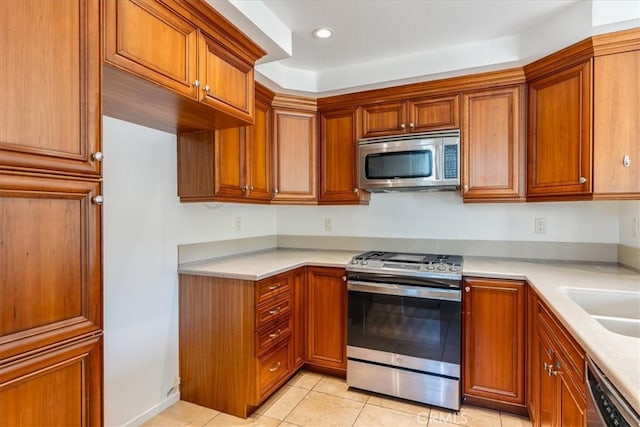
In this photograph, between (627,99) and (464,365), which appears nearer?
(627,99)

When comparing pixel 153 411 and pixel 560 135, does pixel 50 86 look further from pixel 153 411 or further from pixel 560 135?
pixel 560 135

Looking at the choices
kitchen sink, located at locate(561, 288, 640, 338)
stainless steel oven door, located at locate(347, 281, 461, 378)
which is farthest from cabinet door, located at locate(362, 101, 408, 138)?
kitchen sink, located at locate(561, 288, 640, 338)

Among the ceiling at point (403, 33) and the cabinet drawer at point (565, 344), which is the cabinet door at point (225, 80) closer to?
the ceiling at point (403, 33)

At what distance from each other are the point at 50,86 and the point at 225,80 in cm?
92

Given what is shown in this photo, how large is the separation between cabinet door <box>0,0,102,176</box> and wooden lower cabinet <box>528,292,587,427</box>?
1.79 meters

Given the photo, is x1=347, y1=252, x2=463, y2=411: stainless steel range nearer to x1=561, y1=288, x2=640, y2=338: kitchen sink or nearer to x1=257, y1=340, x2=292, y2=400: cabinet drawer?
x1=257, y1=340, x2=292, y2=400: cabinet drawer

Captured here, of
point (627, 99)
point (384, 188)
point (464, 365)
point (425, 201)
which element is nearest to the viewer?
point (627, 99)

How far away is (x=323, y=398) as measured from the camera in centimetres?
238

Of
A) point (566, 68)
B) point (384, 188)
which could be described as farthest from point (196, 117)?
point (566, 68)

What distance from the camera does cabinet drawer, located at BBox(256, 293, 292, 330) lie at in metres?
2.17

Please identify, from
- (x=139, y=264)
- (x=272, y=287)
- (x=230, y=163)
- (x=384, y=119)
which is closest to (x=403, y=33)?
(x=384, y=119)

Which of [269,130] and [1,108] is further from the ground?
[269,130]

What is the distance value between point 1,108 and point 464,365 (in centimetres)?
257

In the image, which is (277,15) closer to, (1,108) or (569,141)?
(1,108)
